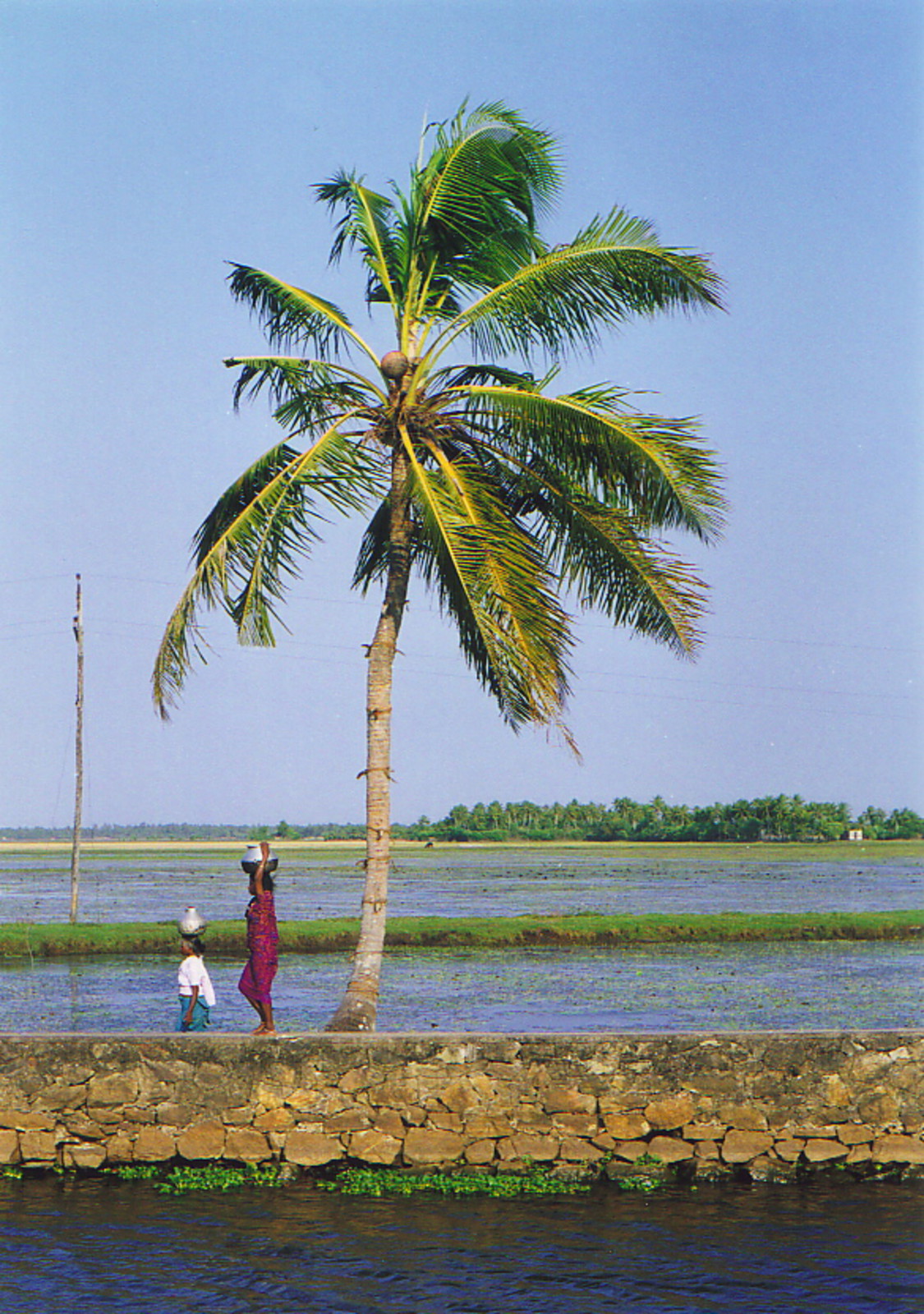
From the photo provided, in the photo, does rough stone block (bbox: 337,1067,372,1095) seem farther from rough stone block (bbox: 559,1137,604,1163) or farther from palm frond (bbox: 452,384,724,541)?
palm frond (bbox: 452,384,724,541)

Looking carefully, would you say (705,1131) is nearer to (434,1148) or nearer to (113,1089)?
(434,1148)

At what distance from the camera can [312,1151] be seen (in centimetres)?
1105

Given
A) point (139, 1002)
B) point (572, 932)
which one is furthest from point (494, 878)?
point (139, 1002)

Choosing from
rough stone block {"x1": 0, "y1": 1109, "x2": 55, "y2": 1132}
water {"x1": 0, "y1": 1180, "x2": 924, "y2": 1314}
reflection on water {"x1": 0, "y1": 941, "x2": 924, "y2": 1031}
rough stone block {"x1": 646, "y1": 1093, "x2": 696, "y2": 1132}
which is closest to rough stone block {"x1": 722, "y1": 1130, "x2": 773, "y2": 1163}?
water {"x1": 0, "y1": 1180, "x2": 924, "y2": 1314}

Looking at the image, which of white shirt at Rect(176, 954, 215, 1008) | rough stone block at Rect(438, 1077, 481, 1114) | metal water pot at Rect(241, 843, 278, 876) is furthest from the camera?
white shirt at Rect(176, 954, 215, 1008)

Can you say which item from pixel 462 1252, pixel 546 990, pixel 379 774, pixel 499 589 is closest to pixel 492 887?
pixel 546 990

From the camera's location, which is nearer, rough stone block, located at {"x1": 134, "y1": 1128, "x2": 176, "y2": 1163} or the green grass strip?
the green grass strip

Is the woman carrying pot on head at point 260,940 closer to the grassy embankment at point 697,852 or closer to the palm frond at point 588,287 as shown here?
the palm frond at point 588,287

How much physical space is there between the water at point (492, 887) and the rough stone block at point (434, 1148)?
31.1 meters

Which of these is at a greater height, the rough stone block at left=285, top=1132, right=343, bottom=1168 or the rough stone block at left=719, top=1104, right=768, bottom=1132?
the rough stone block at left=719, top=1104, right=768, bottom=1132

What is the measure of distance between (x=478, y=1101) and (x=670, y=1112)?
62.0 inches

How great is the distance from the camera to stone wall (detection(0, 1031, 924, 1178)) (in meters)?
11.0

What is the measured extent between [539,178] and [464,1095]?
385 inches

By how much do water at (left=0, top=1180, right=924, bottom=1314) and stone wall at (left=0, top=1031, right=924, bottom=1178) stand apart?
0.33m
